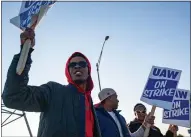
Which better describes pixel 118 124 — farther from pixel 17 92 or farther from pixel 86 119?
pixel 17 92

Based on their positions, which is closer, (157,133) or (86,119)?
(86,119)

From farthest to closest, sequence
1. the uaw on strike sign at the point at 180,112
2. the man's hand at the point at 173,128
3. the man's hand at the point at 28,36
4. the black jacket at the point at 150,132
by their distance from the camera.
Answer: the uaw on strike sign at the point at 180,112
the man's hand at the point at 173,128
the black jacket at the point at 150,132
the man's hand at the point at 28,36

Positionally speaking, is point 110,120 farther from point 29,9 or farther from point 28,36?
point 28,36

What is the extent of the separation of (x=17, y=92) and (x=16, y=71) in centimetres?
15

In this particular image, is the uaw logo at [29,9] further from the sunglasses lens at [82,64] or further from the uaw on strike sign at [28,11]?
the sunglasses lens at [82,64]

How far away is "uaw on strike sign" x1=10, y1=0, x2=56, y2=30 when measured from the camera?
115 inches

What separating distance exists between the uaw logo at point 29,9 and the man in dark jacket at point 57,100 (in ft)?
1.21

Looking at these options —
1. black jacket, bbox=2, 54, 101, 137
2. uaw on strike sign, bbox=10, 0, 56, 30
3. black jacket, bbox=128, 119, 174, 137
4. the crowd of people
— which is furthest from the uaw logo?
black jacket, bbox=128, 119, 174, 137

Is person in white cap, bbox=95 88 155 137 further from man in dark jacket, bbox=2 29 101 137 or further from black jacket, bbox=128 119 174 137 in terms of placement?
man in dark jacket, bbox=2 29 101 137

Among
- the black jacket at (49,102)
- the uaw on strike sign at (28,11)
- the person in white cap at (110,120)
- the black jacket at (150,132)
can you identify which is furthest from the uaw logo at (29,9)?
the black jacket at (150,132)

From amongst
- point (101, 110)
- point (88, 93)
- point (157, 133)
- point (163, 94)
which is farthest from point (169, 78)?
point (88, 93)

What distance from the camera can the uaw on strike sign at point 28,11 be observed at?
2930 mm

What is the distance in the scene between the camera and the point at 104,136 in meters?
4.64

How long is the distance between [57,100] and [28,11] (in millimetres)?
815
